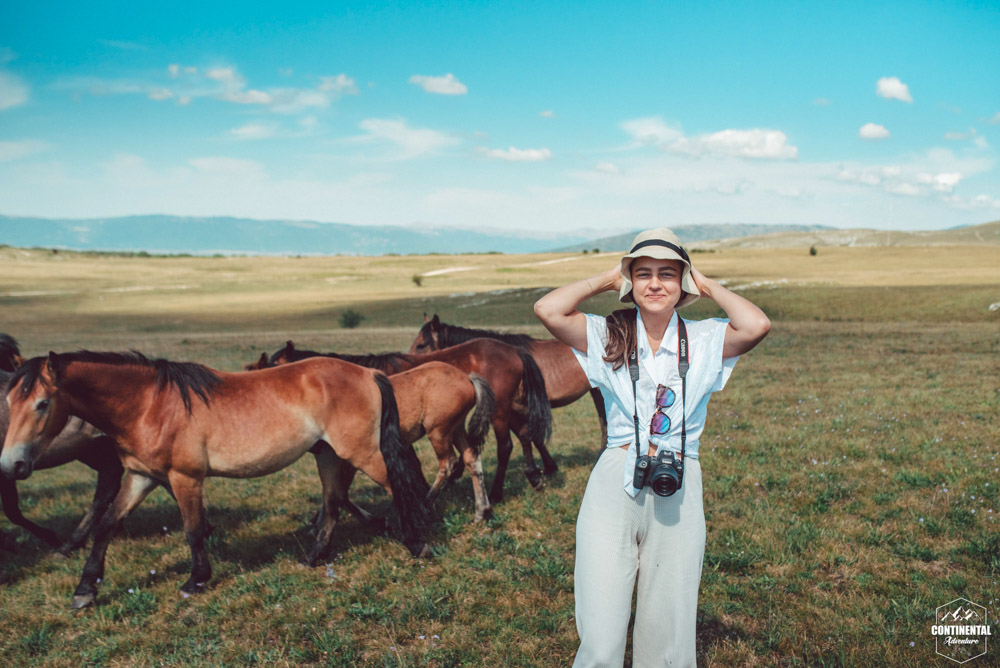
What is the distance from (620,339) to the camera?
3295mm

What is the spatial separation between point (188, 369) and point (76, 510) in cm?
434

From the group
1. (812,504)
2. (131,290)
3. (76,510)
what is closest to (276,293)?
(131,290)

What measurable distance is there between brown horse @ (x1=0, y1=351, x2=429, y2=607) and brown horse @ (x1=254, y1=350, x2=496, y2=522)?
30.6 inches

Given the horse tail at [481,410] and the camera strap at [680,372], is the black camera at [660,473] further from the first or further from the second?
the horse tail at [481,410]

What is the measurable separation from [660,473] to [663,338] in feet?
2.48

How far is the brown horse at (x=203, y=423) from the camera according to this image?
543 cm

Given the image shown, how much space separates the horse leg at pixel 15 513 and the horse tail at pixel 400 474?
4.14 m

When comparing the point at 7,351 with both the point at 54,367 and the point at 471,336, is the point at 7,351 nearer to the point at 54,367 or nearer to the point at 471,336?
the point at 54,367

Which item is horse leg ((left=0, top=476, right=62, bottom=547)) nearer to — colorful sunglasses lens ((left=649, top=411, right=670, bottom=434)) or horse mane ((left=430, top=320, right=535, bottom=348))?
horse mane ((left=430, top=320, right=535, bottom=348))

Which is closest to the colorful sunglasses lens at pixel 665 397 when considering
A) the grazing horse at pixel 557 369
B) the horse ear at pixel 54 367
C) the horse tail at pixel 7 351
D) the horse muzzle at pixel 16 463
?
the horse ear at pixel 54 367

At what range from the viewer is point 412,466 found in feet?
21.8

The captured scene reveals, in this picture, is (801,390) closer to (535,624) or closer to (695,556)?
(535,624)

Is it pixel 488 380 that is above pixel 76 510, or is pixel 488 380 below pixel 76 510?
above

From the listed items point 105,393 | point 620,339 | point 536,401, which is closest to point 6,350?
point 105,393
